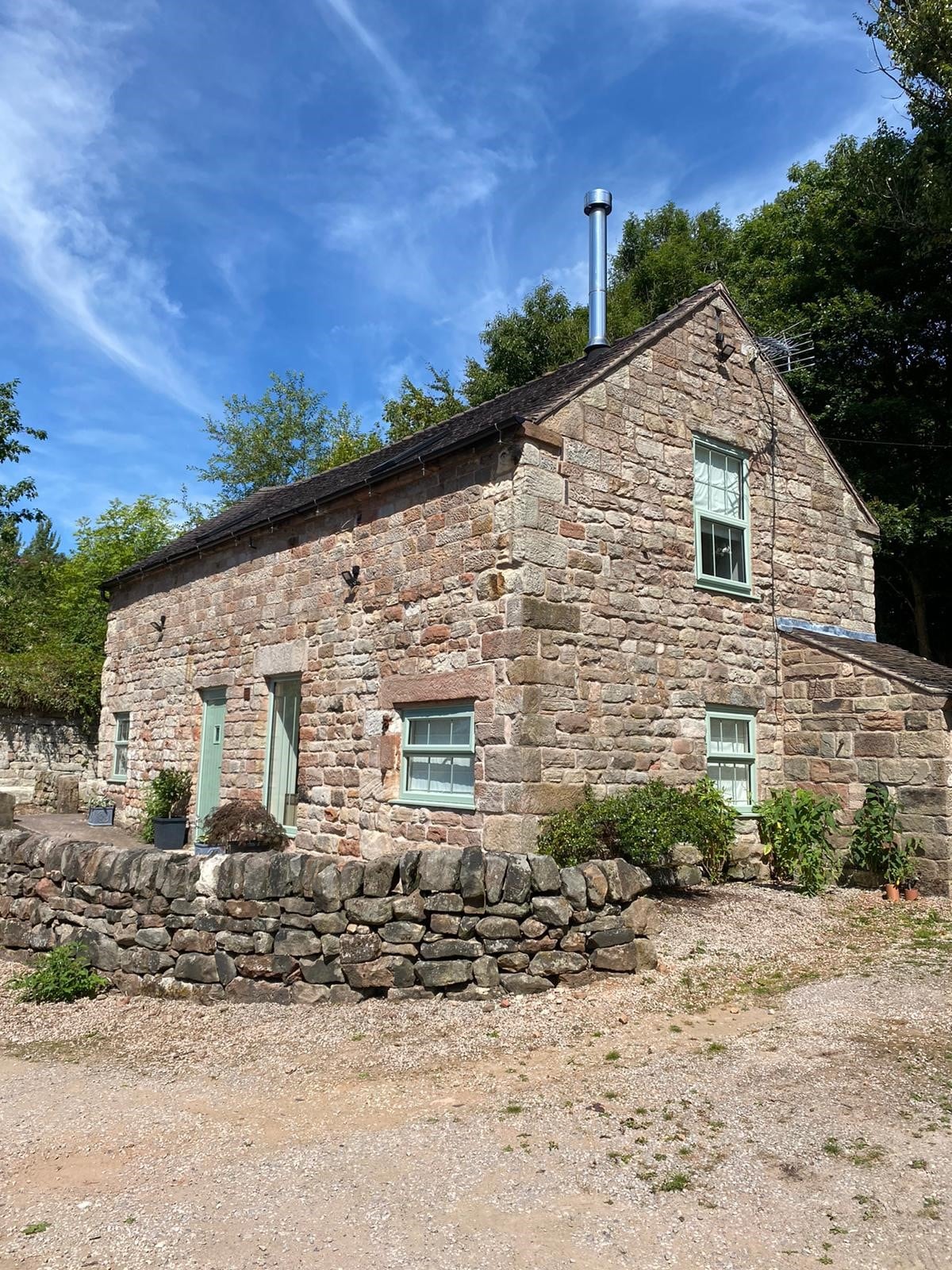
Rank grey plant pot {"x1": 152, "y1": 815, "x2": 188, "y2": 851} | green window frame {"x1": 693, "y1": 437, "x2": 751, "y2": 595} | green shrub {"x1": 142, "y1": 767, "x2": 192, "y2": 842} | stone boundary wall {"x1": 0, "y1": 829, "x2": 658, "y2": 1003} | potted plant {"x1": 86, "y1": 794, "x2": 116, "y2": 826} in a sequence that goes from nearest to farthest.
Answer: stone boundary wall {"x1": 0, "y1": 829, "x2": 658, "y2": 1003} < green window frame {"x1": 693, "y1": 437, "x2": 751, "y2": 595} < grey plant pot {"x1": 152, "y1": 815, "x2": 188, "y2": 851} < green shrub {"x1": 142, "y1": 767, "x2": 192, "y2": 842} < potted plant {"x1": 86, "y1": 794, "x2": 116, "y2": 826}

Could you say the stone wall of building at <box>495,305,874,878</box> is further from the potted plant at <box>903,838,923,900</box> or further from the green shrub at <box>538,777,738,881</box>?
the potted plant at <box>903,838,923,900</box>

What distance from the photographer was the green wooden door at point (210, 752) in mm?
13427

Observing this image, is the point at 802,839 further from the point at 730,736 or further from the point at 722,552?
the point at 722,552

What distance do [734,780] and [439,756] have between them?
146 inches

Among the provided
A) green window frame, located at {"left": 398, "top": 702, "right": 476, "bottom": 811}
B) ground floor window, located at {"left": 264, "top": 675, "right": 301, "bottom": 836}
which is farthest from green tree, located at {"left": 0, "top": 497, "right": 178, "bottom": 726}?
green window frame, located at {"left": 398, "top": 702, "right": 476, "bottom": 811}

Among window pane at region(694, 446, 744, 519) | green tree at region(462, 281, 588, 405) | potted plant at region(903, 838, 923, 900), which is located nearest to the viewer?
potted plant at region(903, 838, 923, 900)

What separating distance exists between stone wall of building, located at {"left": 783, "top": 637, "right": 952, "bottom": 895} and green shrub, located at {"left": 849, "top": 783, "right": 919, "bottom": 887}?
4.3 inches

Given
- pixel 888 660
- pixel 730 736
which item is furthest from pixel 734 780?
pixel 888 660

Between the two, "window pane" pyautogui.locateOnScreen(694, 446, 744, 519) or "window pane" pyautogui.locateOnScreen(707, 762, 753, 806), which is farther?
"window pane" pyautogui.locateOnScreen(694, 446, 744, 519)

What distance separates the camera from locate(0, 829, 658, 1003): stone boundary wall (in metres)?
6.39

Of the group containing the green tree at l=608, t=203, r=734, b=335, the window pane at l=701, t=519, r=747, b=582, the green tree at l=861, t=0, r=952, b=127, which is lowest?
the window pane at l=701, t=519, r=747, b=582

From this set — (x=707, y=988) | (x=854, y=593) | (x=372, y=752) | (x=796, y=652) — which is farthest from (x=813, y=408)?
(x=707, y=988)

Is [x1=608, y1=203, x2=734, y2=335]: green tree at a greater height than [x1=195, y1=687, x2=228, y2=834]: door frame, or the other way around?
[x1=608, y1=203, x2=734, y2=335]: green tree

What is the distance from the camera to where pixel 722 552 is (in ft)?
35.9
